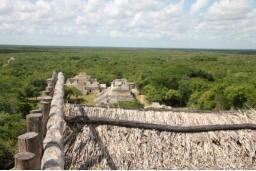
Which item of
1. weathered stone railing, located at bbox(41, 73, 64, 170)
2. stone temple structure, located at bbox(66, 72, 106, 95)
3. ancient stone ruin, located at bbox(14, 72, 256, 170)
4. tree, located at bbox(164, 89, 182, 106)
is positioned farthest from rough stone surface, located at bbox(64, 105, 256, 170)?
stone temple structure, located at bbox(66, 72, 106, 95)

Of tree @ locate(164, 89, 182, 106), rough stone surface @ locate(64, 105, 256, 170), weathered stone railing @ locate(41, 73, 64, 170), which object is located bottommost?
tree @ locate(164, 89, 182, 106)

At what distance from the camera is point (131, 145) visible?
4.38 meters

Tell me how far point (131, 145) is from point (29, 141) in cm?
297

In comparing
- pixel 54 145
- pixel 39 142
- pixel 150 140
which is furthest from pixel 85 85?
pixel 39 142

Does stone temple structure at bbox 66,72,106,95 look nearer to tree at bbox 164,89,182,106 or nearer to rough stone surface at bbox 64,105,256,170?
tree at bbox 164,89,182,106

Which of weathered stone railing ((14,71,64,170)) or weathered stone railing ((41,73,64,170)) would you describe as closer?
weathered stone railing ((14,71,64,170))

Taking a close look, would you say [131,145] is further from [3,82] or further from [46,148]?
[3,82]

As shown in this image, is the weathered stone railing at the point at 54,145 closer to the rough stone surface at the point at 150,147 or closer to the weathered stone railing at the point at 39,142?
the weathered stone railing at the point at 39,142

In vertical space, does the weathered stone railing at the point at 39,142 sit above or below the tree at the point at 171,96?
above

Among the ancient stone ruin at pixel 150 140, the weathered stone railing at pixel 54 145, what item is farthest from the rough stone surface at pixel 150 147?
the weathered stone railing at pixel 54 145

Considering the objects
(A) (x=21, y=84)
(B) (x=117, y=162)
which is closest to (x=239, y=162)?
(B) (x=117, y=162)

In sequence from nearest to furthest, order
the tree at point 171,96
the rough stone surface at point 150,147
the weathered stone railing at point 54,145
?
the weathered stone railing at point 54,145
the rough stone surface at point 150,147
the tree at point 171,96

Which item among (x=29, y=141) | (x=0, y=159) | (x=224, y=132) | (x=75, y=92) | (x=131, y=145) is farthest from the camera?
(x=75, y=92)

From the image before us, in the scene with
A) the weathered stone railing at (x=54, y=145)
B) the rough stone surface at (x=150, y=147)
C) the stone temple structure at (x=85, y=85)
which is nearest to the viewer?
the weathered stone railing at (x=54, y=145)
